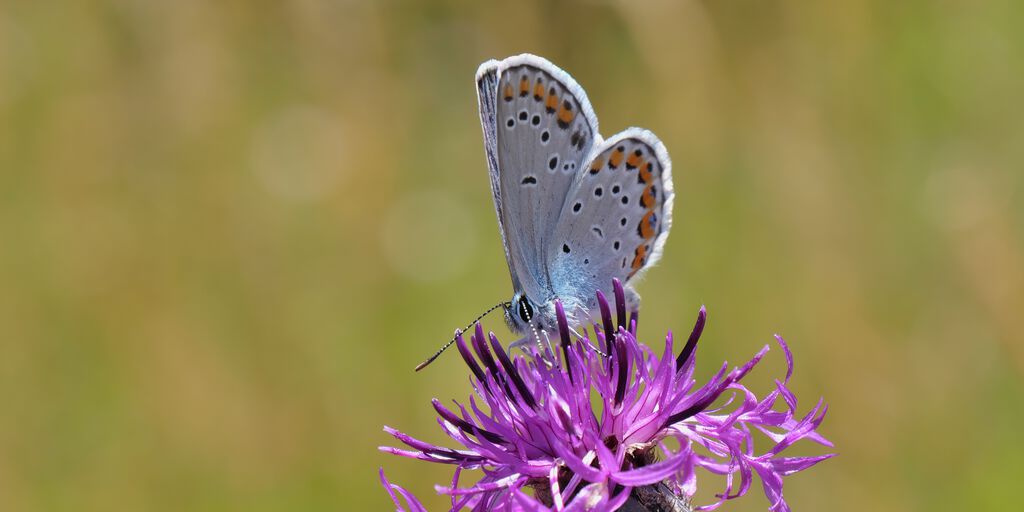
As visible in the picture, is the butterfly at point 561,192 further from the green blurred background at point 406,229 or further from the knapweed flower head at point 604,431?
the green blurred background at point 406,229

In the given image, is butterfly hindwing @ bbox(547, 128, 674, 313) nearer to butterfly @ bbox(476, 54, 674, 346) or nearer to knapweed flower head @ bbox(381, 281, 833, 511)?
butterfly @ bbox(476, 54, 674, 346)

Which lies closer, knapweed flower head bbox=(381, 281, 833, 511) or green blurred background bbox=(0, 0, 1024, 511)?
knapweed flower head bbox=(381, 281, 833, 511)

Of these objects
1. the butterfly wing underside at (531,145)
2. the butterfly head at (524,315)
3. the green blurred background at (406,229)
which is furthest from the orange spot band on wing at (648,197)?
the green blurred background at (406,229)

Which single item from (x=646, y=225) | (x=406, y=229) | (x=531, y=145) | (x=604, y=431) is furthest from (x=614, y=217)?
(x=406, y=229)

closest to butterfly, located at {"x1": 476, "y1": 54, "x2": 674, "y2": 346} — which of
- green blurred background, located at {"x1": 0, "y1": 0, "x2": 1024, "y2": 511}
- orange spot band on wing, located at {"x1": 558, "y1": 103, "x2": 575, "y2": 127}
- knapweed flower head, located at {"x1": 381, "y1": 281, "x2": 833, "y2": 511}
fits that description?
orange spot band on wing, located at {"x1": 558, "y1": 103, "x2": 575, "y2": 127}

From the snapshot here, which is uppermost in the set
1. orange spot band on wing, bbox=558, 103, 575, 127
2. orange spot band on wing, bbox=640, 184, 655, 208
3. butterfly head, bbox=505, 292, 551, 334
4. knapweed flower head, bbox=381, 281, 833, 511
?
orange spot band on wing, bbox=558, 103, 575, 127

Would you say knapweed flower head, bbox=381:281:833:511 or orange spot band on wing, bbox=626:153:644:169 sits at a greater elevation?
orange spot band on wing, bbox=626:153:644:169
